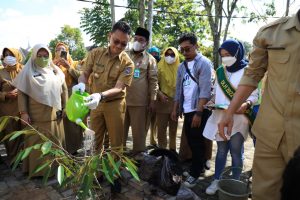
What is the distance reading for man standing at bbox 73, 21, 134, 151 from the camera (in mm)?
3270

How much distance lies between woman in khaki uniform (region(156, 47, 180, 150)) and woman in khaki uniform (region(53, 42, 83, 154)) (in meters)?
1.42

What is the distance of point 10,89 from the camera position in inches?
164

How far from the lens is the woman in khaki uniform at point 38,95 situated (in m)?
3.61

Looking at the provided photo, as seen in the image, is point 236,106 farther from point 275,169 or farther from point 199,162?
point 199,162

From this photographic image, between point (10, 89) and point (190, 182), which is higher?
point (10, 89)

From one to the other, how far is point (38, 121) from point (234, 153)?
248 centimetres

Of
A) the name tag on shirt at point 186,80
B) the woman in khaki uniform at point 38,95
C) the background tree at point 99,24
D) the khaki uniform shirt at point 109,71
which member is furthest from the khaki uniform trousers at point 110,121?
the background tree at point 99,24

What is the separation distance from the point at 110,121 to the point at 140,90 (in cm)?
105

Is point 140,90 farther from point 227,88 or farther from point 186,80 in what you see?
point 227,88

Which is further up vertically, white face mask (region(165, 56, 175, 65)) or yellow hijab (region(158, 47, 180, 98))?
white face mask (region(165, 56, 175, 65))

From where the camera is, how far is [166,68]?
4734 mm

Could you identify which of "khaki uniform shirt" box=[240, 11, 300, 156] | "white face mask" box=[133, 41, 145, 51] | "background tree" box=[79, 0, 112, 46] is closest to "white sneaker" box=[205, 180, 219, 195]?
"khaki uniform shirt" box=[240, 11, 300, 156]

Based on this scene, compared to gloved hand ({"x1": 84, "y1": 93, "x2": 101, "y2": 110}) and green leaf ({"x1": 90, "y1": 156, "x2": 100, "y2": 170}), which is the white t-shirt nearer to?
gloved hand ({"x1": 84, "y1": 93, "x2": 101, "y2": 110})

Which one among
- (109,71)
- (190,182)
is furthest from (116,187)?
(109,71)
